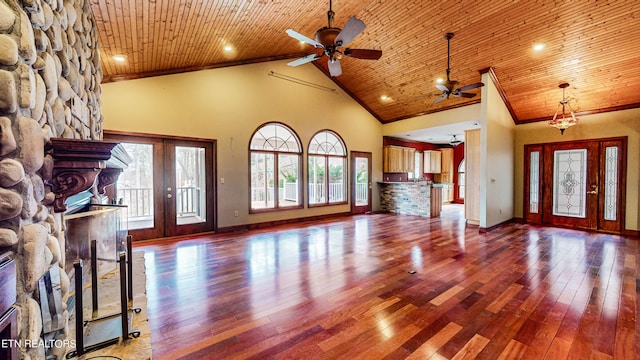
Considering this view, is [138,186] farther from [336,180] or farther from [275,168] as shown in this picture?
[336,180]

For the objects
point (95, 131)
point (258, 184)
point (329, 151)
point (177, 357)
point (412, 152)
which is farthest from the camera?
point (412, 152)

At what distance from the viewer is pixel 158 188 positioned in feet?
17.5

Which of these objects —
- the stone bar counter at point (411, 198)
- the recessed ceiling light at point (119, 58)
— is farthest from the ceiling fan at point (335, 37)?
the stone bar counter at point (411, 198)

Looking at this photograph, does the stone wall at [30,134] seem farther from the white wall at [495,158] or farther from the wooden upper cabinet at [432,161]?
the wooden upper cabinet at [432,161]

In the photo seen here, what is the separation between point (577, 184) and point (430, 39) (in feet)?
16.5

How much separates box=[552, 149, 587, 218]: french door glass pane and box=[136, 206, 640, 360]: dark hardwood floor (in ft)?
5.27

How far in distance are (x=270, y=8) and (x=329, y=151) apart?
4302 mm

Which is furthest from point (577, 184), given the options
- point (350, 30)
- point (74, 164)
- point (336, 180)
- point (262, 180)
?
point (74, 164)

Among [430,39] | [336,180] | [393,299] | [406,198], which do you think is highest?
[430,39]

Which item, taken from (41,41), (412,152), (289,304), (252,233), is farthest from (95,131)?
(412,152)

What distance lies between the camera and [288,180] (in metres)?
7.21

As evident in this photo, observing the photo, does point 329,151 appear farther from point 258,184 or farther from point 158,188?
point 158,188

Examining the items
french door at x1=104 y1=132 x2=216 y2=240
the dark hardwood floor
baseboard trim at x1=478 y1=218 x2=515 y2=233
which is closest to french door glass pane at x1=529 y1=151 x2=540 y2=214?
baseboard trim at x1=478 y1=218 x2=515 y2=233

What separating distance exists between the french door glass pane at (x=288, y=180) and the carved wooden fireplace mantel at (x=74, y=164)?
531cm
